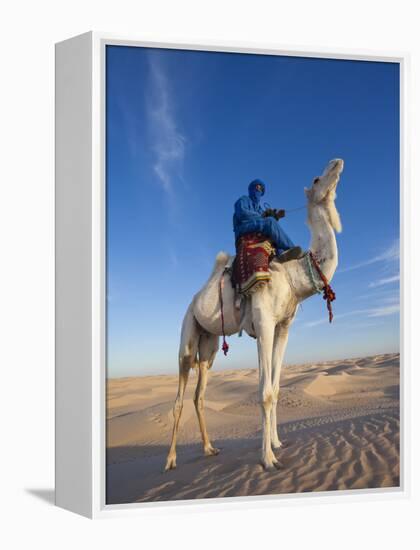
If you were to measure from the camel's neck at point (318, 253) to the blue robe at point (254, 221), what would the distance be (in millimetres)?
289

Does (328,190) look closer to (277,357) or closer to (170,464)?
(277,357)

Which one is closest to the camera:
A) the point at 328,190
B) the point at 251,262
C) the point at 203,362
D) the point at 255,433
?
the point at 251,262

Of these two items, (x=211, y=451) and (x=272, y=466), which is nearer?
(x=272, y=466)

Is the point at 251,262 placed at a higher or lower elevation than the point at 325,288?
higher

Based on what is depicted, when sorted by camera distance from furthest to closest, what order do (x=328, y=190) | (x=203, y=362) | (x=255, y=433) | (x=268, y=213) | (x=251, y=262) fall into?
(x=255, y=433)
(x=203, y=362)
(x=328, y=190)
(x=268, y=213)
(x=251, y=262)

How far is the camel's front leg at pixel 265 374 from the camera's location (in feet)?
42.7

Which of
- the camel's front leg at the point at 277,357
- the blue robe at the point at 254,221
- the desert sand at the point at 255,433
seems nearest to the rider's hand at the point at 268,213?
the blue robe at the point at 254,221

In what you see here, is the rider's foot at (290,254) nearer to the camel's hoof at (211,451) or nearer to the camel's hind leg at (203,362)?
the camel's hind leg at (203,362)

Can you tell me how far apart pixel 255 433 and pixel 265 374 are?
0.99 meters

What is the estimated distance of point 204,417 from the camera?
44.6 feet

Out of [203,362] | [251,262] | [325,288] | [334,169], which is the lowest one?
[203,362]

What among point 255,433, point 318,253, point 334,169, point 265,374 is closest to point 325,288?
point 318,253

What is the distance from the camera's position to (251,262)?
13.0 metres
